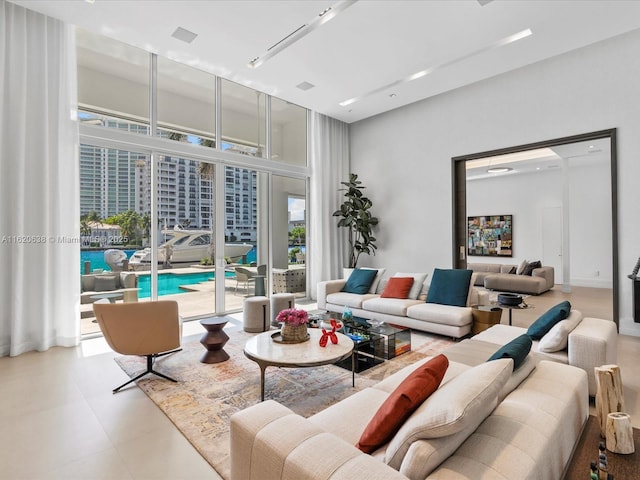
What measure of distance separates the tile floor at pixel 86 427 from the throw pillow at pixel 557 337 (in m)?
0.62

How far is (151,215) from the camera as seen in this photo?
16.8 ft

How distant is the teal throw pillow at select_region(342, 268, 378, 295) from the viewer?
225 inches

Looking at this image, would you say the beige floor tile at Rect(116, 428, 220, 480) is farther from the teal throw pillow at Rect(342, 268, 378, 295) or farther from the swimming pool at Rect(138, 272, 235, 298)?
the teal throw pillow at Rect(342, 268, 378, 295)

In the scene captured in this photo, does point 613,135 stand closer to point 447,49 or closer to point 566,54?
point 566,54

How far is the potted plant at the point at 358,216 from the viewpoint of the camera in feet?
23.1

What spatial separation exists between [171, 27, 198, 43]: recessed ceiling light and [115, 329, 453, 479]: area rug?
3.77 meters

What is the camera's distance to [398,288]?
5.23 metres

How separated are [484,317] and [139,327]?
3.78 m

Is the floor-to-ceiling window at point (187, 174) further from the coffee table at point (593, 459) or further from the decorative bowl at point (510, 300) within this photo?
the coffee table at point (593, 459)

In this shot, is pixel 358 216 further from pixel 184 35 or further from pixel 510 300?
pixel 184 35

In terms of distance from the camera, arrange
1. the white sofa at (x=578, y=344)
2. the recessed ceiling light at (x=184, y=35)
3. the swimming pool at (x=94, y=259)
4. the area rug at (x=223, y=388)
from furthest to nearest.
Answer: the swimming pool at (x=94, y=259) < the recessed ceiling light at (x=184, y=35) < the white sofa at (x=578, y=344) < the area rug at (x=223, y=388)

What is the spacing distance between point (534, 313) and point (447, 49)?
175 inches

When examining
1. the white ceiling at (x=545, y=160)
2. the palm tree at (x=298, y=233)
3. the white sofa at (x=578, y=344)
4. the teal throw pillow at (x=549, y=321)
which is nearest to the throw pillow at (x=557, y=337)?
the white sofa at (x=578, y=344)

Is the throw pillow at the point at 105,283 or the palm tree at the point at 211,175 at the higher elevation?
the palm tree at the point at 211,175
